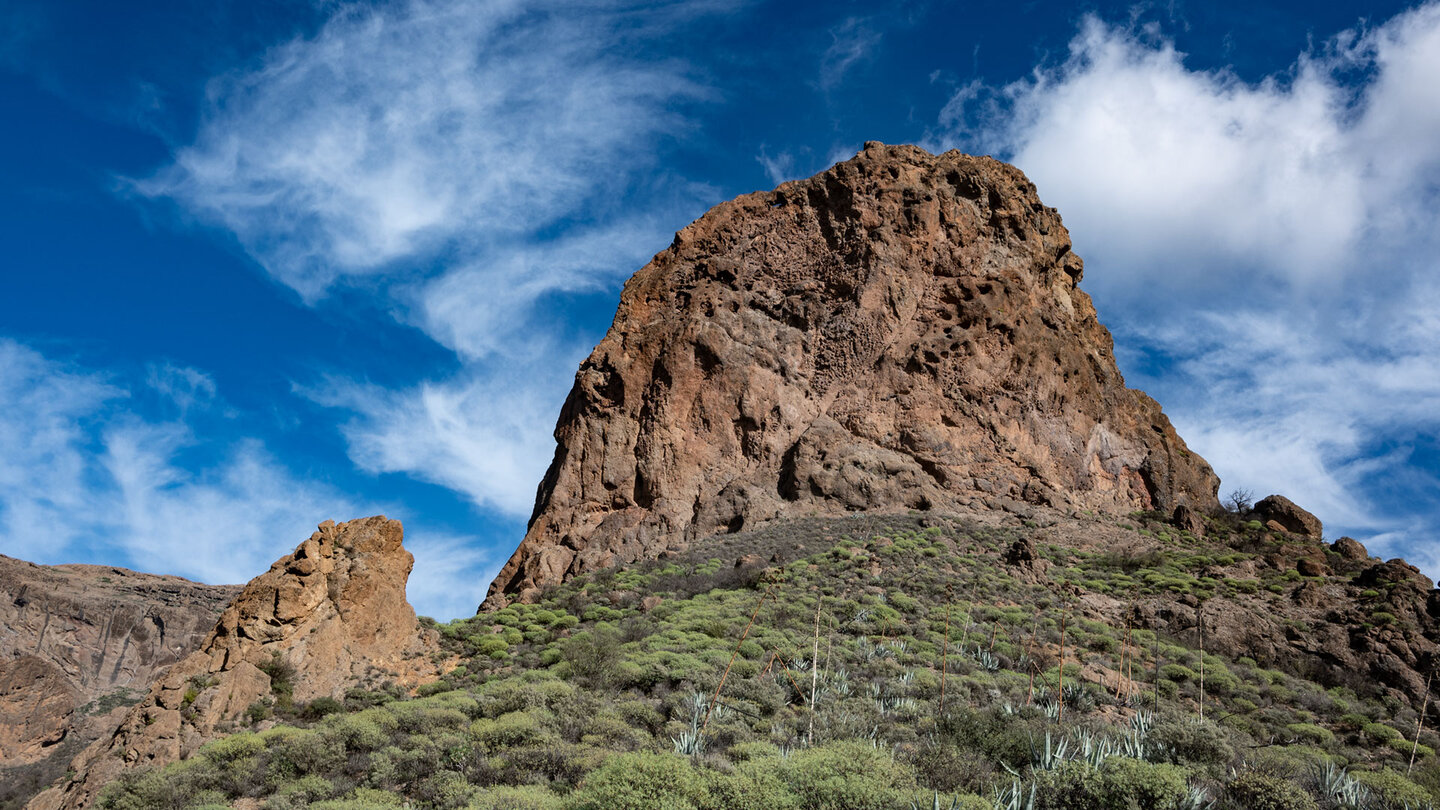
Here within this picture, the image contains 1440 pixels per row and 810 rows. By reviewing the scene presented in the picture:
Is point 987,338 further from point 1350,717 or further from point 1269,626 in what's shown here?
point 1350,717

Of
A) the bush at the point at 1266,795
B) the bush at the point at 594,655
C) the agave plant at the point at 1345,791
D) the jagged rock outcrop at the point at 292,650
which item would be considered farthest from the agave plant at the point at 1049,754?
the jagged rock outcrop at the point at 292,650

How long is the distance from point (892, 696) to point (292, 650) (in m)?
10.6

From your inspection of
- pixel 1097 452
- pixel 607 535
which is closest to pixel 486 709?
pixel 607 535

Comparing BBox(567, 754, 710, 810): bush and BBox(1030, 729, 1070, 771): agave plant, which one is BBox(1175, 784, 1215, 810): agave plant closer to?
BBox(1030, 729, 1070, 771): agave plant

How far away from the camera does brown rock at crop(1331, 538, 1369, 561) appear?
1088 inches

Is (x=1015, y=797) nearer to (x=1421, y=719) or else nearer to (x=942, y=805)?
(x=942, y=805)

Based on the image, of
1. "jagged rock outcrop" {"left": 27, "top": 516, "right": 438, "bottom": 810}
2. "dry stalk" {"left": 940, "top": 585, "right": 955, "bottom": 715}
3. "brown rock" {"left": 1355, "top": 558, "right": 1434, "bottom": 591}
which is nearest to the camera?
"jagged rock outcrop" {"left": 27, "top": 516, "right": 438, "bottom": 810}

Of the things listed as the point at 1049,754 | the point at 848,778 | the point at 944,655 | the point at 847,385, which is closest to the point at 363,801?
the point at 848,778

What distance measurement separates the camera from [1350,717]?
14.7m

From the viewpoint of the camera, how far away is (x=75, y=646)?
→ 41.3 meters

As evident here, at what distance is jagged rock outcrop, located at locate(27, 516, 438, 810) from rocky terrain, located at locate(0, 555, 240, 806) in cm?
1579

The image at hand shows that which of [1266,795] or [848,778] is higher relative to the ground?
[1266,795]

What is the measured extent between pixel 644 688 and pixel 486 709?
8.79 feet

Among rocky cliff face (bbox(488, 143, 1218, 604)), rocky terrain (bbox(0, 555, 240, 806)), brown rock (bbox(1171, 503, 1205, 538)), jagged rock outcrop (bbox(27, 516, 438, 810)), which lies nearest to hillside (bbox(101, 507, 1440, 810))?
jagged rock outcrop (bbox(27, 516, 438, 810))
